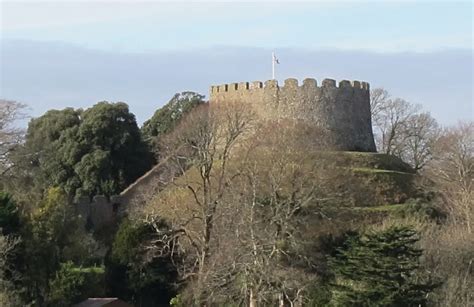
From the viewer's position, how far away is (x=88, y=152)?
191 ft

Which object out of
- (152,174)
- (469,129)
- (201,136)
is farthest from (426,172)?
(201,136)

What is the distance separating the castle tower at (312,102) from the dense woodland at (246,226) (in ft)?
7.84

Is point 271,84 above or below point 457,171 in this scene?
above

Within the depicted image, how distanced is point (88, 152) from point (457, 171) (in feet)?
65.6

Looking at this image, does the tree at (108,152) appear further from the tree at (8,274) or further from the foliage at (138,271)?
the tree at (8,274)

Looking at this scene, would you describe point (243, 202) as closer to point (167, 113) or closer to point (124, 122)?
point (124, 122)

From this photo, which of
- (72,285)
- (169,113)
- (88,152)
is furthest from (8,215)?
(169,113)

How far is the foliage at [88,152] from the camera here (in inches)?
2282

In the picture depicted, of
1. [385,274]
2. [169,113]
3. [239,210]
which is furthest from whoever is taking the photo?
[169,113]

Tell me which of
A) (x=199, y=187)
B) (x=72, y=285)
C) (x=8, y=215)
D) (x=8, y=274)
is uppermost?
(x=199, y=187)

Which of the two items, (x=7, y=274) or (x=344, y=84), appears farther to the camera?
(x=344, y=84)

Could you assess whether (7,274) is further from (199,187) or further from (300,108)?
(300,108)

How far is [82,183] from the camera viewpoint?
58219mm

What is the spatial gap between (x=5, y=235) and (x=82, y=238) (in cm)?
690
